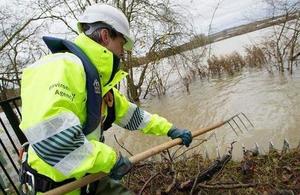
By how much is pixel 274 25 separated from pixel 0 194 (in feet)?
40.4

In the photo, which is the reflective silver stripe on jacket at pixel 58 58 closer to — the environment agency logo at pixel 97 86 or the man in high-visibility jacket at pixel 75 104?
the man in high-visibility jacket at pixel 75 104

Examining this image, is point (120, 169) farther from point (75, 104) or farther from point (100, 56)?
point (100, 56)

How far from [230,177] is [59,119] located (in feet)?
9.87

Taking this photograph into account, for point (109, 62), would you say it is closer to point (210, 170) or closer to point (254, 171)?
point (210, 170)

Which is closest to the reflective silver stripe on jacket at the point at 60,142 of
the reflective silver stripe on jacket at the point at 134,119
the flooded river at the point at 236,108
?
the reflective silver stripe on jacket at the point at 134,119

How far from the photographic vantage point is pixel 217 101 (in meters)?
12.5

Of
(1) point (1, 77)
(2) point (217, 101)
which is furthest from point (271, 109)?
(1) point (1, 77)

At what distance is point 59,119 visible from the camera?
6.21 feet

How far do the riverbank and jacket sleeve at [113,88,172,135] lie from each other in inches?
33.6

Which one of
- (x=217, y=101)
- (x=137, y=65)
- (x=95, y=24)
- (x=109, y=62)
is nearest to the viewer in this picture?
(x=109, y=62)

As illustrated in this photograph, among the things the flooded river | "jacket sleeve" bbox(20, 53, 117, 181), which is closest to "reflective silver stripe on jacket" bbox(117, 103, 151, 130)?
"jacket sleeve" bbox(20, 53, 117, 181)

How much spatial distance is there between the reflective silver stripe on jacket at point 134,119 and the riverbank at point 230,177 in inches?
36.8

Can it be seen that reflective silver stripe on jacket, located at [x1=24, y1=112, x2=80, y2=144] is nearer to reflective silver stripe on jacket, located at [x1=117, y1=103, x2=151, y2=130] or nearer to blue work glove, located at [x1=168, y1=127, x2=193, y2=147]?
reflective silver stripe on jacket, located at [x1=117, y1=103, x2=151, y2=130]

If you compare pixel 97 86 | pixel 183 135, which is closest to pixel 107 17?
pixel 97 86
